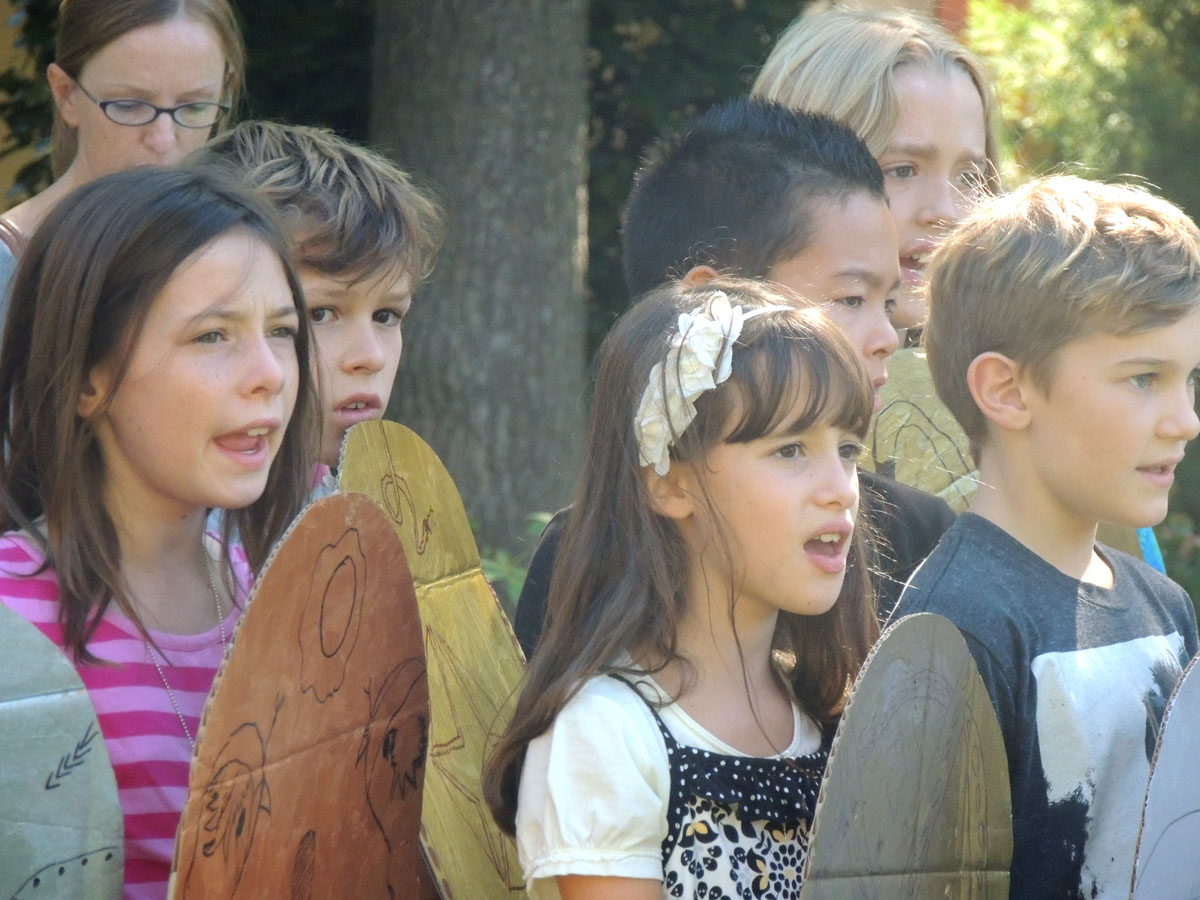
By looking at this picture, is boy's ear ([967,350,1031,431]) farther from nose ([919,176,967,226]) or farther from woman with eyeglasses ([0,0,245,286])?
woman with eyeglasses ([0,0,245,286])

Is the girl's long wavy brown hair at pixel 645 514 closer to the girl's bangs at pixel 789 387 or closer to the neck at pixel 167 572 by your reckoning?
the girl's bangs at pixel 789 387

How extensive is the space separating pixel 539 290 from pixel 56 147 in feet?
6.87

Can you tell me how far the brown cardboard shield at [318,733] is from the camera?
5.38 ft

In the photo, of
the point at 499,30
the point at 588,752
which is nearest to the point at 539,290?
the point at 499,30

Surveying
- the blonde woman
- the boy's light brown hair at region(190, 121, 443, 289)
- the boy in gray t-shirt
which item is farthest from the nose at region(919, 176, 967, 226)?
the boy's light brown hair at region(190, 121, 443, 289)

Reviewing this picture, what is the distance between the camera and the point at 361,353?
2518 millimetres

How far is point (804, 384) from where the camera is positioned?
1.98 m

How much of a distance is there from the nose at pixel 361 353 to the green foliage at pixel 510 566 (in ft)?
4.37

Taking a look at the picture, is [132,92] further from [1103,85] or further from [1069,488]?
[1103,85]

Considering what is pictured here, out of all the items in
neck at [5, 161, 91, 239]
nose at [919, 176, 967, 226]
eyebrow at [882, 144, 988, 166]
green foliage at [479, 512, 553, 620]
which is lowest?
green foliage at [479, 512, 553, 620]

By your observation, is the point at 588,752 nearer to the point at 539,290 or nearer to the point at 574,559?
the point at 574,559

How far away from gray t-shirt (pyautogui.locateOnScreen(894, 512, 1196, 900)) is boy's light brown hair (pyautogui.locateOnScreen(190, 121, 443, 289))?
104 centimetres

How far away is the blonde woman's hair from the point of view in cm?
324

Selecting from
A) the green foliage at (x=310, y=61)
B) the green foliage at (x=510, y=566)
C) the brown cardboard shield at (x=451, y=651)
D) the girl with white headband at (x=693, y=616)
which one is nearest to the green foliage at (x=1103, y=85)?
the green foliage at (x=310, y=61)
